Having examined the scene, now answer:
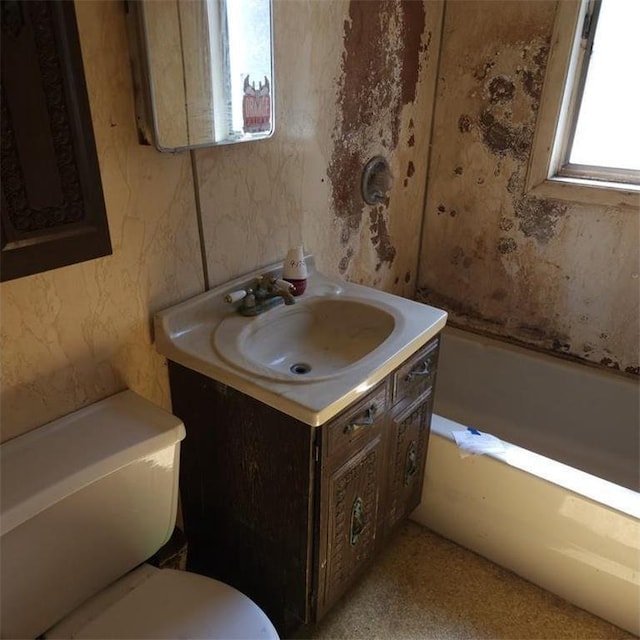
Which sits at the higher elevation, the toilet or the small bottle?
the small bottle

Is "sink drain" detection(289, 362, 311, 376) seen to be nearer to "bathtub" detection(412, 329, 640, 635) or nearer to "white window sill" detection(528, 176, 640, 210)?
"bathtub" detection(412, 329, 640, 635)

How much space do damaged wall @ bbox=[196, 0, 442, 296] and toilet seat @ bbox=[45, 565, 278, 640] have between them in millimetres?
725

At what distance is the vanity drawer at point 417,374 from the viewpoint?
4.61 feet

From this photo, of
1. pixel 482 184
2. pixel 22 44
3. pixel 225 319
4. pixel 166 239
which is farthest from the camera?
pixel 482 184

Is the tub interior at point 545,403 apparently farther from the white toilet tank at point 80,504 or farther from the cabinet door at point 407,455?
the white toilet tank at point 80,504

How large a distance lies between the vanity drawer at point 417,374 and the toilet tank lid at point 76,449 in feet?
1.83

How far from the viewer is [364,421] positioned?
1.28 m

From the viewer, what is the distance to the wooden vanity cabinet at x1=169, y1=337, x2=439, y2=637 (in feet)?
4.01

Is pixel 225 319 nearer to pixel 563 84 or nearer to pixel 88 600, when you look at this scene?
pixel 88 600

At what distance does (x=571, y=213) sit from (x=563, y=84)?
0.44 meters

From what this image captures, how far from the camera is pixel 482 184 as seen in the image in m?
2.13

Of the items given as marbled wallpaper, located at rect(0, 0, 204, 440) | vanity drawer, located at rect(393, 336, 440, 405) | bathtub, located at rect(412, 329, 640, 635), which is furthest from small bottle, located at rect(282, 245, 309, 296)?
bathtub, located at rect(412, 329, 640, 635)

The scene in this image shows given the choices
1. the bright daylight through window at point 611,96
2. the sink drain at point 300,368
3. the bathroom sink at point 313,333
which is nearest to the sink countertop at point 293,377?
the bathroom sink at point 313,333

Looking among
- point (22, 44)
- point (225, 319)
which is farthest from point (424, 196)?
point (22, 44)
